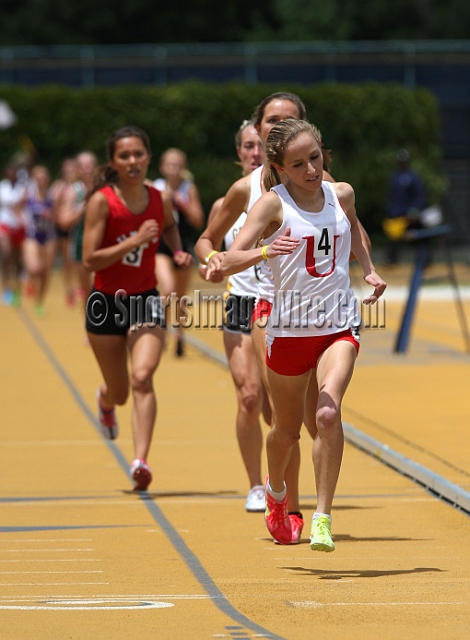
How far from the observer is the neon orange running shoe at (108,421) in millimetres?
8984

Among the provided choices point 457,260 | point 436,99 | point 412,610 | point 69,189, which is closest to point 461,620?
point 412,610

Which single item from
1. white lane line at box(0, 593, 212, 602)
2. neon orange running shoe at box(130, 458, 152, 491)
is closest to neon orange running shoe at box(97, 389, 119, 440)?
neon orange running shoe at box(130, 458, 152, 491)

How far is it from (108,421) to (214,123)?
24.9 m

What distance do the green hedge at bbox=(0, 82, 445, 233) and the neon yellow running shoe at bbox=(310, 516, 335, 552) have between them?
26.6m

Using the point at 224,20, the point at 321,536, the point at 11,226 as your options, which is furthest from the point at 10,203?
the point at 224,20

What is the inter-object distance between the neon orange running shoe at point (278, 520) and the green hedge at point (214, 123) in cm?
2593

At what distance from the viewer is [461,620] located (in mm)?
5145

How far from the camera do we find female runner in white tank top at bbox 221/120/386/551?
6098mm

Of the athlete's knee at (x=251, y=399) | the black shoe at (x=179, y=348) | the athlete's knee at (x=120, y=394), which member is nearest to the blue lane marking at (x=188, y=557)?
the athlete's knee at (x=120, y=394)

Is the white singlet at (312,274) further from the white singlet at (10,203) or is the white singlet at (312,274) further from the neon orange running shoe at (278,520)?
the white singlet at (10,203)

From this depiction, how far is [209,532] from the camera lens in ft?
23.2

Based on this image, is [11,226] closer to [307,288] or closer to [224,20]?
[307,288]

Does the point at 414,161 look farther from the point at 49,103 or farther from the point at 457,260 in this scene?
the point at 49,103

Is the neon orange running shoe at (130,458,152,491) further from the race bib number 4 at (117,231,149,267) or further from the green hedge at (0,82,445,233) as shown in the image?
the green hedge at (0,82,445,233)
